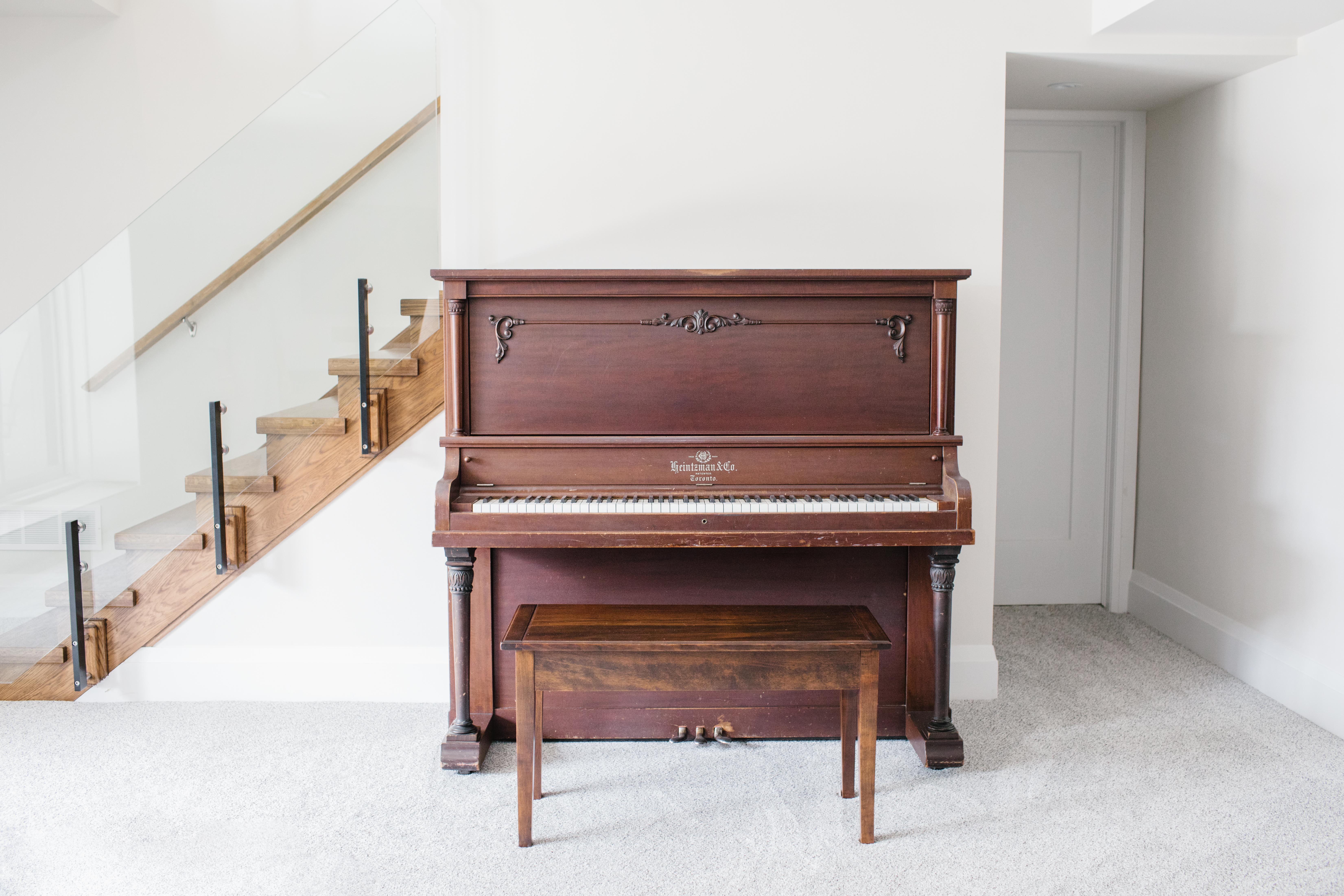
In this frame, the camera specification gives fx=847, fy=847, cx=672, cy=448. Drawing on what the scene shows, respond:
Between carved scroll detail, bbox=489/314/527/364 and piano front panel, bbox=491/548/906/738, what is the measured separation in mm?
614

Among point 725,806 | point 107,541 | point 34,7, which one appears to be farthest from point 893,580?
point 34,7

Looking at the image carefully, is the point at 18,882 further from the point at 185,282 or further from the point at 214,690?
the point at 185,282

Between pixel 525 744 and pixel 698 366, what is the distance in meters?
1.17

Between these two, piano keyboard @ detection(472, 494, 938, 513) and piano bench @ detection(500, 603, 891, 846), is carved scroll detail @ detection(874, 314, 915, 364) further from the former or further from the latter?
piano bench @ detection(500, 603, 891, 846)

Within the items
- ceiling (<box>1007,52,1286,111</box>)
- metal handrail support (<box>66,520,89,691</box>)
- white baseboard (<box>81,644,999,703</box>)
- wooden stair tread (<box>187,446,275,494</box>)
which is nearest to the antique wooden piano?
white baseboard (<box>81,644,999,703</box>)

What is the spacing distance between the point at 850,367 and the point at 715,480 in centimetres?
54

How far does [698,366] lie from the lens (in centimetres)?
255

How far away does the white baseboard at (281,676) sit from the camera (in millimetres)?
3023

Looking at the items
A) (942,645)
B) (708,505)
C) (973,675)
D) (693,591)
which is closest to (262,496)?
(693,591)

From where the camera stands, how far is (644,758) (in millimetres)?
2564

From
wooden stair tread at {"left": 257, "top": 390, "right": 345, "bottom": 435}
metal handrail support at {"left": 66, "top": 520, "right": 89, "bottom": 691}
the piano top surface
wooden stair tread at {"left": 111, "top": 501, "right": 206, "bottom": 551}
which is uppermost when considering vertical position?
the piano top surface

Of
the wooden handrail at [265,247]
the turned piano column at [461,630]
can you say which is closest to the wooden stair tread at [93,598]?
the wooden handrail at [265,247]

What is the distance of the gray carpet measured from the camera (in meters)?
1.96

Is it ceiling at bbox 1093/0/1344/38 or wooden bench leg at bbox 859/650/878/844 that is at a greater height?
ceiling at bbox 1093/0/1344/38
